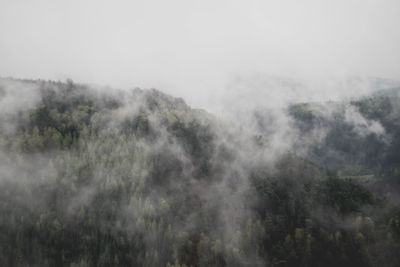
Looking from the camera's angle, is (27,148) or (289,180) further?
(289,180)

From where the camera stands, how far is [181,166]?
96.4 meters

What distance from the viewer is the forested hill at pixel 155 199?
193 feet

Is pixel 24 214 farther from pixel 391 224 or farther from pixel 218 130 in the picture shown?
pixel 391 224

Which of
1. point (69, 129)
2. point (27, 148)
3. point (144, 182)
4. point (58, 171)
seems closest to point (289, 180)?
point (144, 182)

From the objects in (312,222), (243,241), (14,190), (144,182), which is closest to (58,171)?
(14,190)

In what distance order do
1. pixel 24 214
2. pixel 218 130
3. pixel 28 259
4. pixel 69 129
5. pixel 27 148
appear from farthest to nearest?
pixel 218 130 → pixel 69 129 → pixel 27 148 → pixel 24 214 → pixel 28 259

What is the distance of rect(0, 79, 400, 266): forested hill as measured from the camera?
2317 inches

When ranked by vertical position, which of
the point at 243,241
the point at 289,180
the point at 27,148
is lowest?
the point at 243,241

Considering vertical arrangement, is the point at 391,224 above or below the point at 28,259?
above

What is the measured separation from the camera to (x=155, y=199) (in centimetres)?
7625

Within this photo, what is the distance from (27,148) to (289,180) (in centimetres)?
11097

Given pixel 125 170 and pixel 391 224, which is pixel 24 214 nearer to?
pixel 125 170

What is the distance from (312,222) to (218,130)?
66979mm

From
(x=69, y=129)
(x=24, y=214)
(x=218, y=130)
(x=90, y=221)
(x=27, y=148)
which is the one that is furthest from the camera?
(x=218, y=130)
